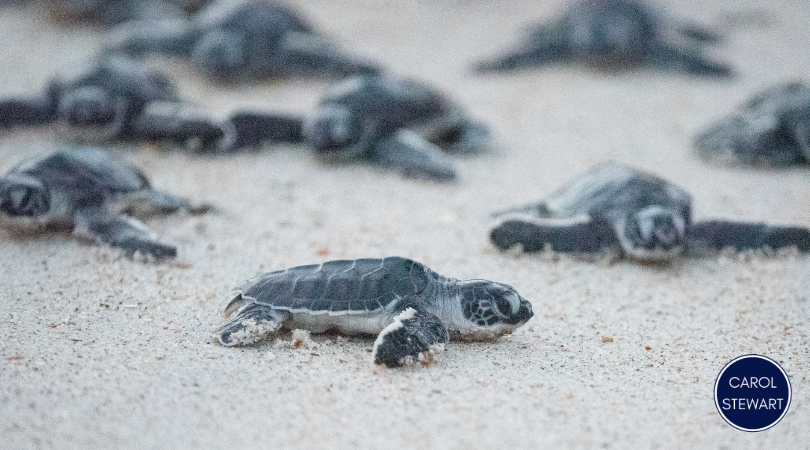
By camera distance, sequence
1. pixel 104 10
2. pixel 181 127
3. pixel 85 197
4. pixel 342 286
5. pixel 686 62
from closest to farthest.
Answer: pixel 342 286 → pixel 85 197 → pixel 181 127 → pixel 686 62 → pixel 104 10

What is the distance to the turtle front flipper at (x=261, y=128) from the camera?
13.5ft

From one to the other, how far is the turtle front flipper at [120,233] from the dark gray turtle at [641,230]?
146 centimetres

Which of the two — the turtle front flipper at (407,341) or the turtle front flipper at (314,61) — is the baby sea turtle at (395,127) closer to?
the turtle front flipper at (314,61)

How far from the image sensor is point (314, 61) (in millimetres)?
5637

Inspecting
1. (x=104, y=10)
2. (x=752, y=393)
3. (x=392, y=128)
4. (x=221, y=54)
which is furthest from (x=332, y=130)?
(x=104, y=10)

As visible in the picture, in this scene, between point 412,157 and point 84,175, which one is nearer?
point 84,175

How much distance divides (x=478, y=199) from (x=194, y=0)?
5.35 meters

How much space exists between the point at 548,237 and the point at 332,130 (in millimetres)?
1719

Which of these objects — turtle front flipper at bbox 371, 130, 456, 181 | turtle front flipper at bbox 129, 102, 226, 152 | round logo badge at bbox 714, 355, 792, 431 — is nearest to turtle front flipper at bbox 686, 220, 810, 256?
round logo badge at bbox 714, 355, 792, 431

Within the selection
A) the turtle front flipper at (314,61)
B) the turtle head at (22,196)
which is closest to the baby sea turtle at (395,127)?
the turtle front flipper at (314,61)

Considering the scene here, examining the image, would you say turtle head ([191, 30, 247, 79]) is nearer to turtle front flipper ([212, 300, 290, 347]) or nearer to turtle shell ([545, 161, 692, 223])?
turtle shell ([545, 161, 692, 223])

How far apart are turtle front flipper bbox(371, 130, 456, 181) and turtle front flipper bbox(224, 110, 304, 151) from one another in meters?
0.61

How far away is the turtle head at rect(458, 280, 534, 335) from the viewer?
1.97 m

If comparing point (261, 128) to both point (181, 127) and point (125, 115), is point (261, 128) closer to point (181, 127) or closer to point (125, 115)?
point (181, 127)
